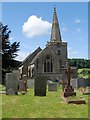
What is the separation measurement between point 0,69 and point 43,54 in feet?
60.2

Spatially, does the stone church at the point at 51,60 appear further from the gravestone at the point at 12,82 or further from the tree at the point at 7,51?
the gravestone at the point at 12,82

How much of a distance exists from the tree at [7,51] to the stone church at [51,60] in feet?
33.4

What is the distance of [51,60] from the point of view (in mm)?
57938

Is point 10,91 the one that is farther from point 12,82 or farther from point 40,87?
point 40,87

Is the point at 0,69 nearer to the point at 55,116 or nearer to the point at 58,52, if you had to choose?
the point at 58,52

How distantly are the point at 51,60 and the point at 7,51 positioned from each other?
14.4 metres

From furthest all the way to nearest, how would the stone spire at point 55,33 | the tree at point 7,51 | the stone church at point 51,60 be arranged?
the stone spire at point 55,33, the stone church at point 51,60, the tree at point 7,51

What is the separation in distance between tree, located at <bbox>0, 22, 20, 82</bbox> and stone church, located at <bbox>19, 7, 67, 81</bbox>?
1017 centimetres

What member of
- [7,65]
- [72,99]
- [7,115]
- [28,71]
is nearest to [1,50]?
[7,65]

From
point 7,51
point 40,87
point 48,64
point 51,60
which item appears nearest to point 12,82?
point 40,87

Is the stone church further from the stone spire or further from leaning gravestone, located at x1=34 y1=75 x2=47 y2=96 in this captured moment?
leaning gravestone, located at x1=34 y1=75 x2=47 y2=96

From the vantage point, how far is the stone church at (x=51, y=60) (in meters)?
56.8

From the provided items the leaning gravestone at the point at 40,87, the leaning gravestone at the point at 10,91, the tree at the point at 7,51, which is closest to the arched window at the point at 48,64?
the tree at the point at 7,51

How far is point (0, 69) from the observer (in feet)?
134
